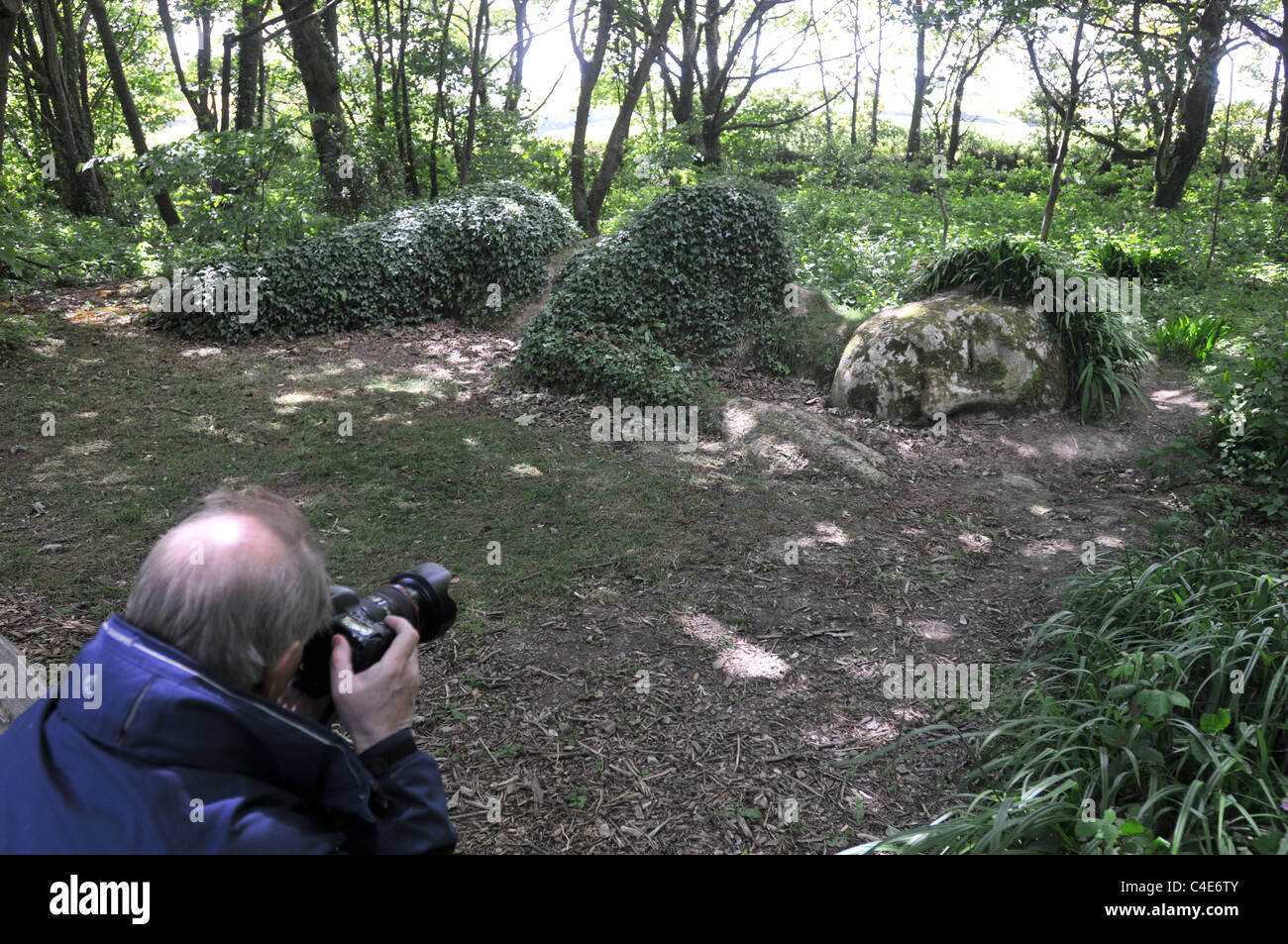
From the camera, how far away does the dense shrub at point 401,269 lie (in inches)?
338

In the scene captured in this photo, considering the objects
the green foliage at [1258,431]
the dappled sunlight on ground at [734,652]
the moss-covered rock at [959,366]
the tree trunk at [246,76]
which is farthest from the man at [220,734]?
the tree trunk at [246,76]

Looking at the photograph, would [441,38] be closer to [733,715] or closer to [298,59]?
[298,59]

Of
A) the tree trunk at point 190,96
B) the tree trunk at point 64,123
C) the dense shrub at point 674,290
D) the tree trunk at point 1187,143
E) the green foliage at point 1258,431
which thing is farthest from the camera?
the tree trunk at point 190,96

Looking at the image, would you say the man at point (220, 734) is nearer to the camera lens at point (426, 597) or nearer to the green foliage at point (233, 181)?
the camera lens at point (426, 597)

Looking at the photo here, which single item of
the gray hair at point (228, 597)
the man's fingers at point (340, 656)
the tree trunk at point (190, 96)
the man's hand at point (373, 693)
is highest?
the tree trunk at point (190, 96)

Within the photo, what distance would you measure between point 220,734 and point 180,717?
0.21ft

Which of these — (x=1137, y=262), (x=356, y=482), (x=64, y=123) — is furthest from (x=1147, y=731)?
(x=64, y=123)

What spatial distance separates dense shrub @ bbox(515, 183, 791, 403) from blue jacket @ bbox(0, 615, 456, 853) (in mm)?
6231

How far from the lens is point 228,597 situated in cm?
144

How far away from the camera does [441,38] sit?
41.1 feet

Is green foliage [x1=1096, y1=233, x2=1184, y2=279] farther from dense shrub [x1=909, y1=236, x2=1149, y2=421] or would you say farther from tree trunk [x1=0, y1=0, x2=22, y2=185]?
tree trunk [x1=0, y1=0, x2=22, y2=185]

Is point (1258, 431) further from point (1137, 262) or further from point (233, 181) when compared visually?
point (233, 181)

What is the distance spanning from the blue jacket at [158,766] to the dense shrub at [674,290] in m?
6.23

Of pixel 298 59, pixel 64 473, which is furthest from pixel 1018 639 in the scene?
pixel 298 59
